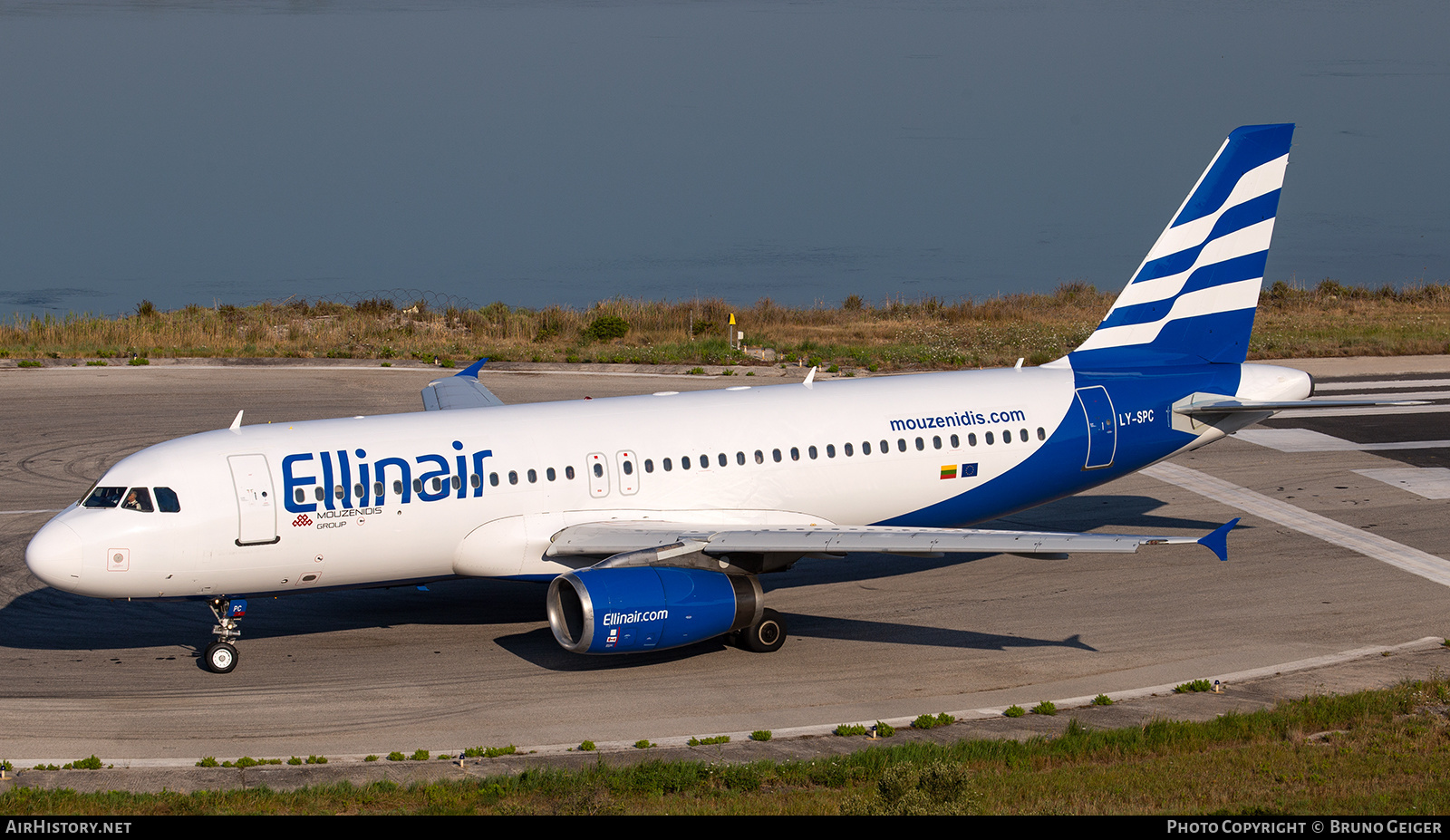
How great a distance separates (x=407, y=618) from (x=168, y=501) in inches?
220

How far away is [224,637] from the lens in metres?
22.6

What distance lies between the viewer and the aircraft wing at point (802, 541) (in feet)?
67.2

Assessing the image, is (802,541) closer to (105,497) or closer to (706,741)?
(706,741)

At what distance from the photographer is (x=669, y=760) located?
59.8 ft

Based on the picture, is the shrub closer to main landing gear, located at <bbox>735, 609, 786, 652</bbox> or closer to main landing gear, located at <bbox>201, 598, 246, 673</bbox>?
main landing gear, located at <bbox>735, 609, 786, 652</bbox>

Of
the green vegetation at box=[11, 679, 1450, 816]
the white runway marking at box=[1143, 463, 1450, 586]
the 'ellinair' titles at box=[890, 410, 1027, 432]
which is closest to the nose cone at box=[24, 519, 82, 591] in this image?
the green vegetation at box=[11, 679, 1450, 816]

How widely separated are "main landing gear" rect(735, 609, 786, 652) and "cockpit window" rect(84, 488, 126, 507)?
413 inches

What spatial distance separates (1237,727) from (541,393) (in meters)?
30.3

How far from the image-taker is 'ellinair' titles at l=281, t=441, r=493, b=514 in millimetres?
22000

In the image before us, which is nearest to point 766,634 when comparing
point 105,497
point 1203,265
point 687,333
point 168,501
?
point 168,501
